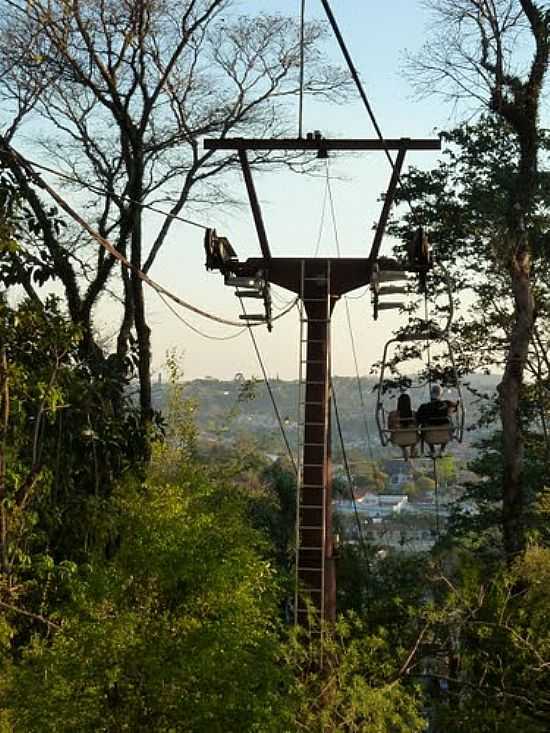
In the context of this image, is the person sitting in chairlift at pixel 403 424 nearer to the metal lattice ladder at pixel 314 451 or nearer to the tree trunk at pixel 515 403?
the metal lattice ladder at pixel 314 451

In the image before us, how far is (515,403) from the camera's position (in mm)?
18031

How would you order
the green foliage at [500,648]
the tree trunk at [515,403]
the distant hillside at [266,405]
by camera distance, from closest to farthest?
1. the green foliage at [500,648]
2. the tree trunk at [515,403]
3. the distant hillside at [266,405]

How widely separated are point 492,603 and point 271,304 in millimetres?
6124

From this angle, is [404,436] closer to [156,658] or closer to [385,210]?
[385,210]

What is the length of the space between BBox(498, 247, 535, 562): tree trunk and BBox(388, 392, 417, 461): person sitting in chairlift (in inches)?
242

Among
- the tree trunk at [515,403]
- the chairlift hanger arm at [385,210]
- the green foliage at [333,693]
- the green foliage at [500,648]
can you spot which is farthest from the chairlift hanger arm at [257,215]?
the tree trunk at [515,403]

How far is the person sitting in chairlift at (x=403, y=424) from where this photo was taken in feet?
38.7

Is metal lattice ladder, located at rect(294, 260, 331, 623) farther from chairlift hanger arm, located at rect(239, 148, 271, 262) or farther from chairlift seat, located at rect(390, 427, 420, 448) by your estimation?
chairlift seat, located at rect(390, 427, 420, 448)

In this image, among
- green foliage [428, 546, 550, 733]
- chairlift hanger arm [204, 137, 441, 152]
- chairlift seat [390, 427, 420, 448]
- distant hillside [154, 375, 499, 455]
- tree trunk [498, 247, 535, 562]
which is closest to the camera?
chairlift hanger arm [204, 137, 441, 152]

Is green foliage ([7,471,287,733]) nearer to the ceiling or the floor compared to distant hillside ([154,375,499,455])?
nearer to the floor

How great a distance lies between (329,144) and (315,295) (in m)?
1.46

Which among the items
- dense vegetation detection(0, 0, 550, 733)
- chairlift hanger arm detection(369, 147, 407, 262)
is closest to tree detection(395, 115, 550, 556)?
dense vegetation detection(0, 0, 550, 733)

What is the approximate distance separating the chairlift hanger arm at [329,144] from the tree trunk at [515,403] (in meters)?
8.00

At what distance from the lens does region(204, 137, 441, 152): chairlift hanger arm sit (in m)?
9.60
